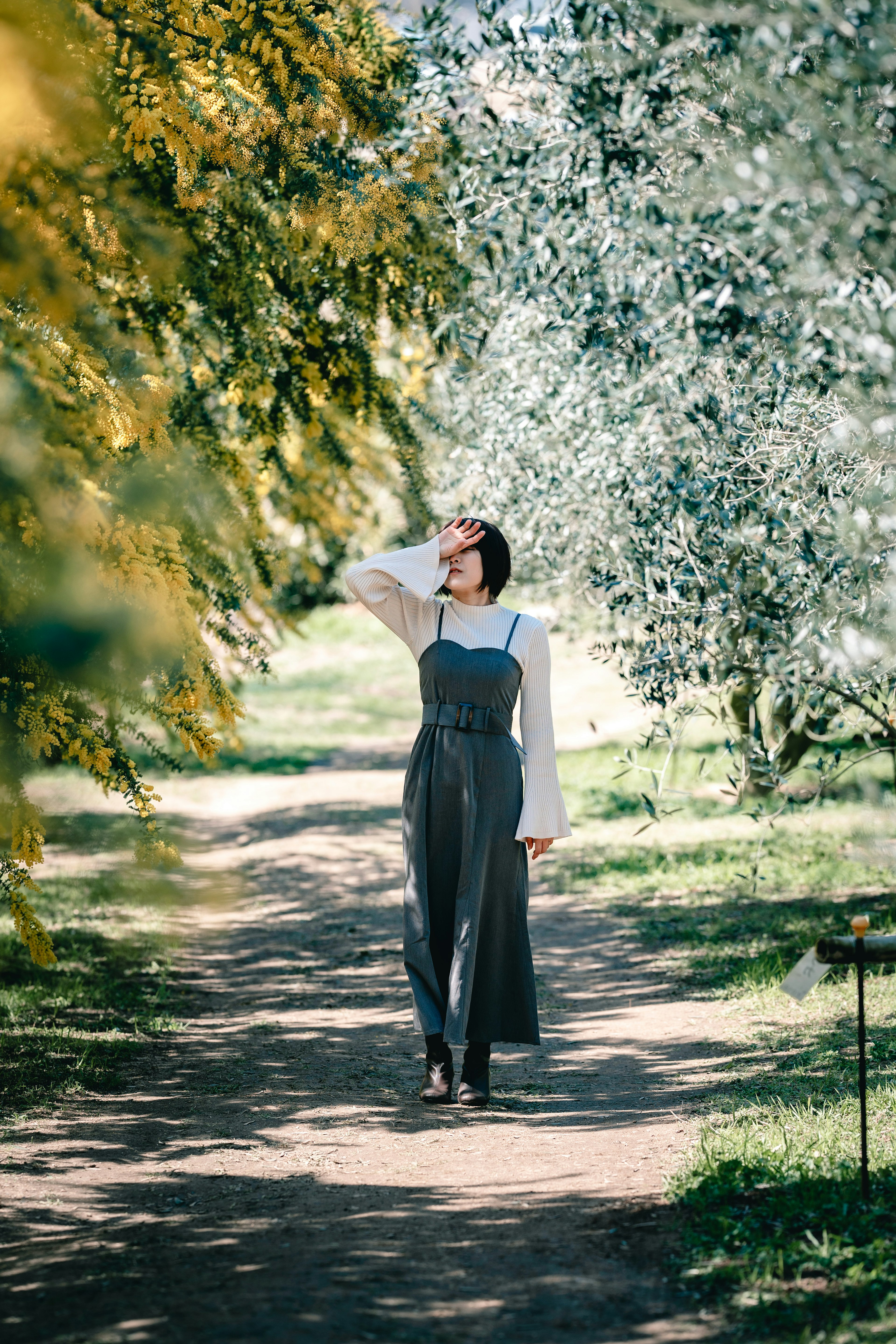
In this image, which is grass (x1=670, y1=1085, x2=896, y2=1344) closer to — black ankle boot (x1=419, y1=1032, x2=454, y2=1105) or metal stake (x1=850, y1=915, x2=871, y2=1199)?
metal stake (x1=850, y1=915, x2=871, y2=1199)

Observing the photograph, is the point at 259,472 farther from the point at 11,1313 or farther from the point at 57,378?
the point at 11,1313

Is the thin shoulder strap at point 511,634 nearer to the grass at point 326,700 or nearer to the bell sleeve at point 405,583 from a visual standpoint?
the bell sleeve at point 405,583

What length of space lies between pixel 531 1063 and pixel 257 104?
413cm

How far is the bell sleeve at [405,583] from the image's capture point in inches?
178

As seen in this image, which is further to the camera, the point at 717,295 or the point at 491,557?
the point at 491,557

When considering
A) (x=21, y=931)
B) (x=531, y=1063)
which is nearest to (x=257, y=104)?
(x=21, y=931)

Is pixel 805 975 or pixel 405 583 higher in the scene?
pixel 405 583

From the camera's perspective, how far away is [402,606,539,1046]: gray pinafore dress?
14.5ft

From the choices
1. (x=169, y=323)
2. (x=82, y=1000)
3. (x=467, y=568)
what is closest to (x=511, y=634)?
(x=467, y=568)

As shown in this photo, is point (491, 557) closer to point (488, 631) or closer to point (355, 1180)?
point (488, 631)

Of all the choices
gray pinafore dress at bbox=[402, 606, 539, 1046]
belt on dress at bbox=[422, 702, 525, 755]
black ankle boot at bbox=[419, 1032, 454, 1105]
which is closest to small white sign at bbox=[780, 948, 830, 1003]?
gray pinafore dress at bbox=[402, 606, 539, 1046]

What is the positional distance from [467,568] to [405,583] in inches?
9.5

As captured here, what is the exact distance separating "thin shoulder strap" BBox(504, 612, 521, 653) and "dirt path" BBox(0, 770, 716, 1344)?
167cm

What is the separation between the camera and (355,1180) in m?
3.84
